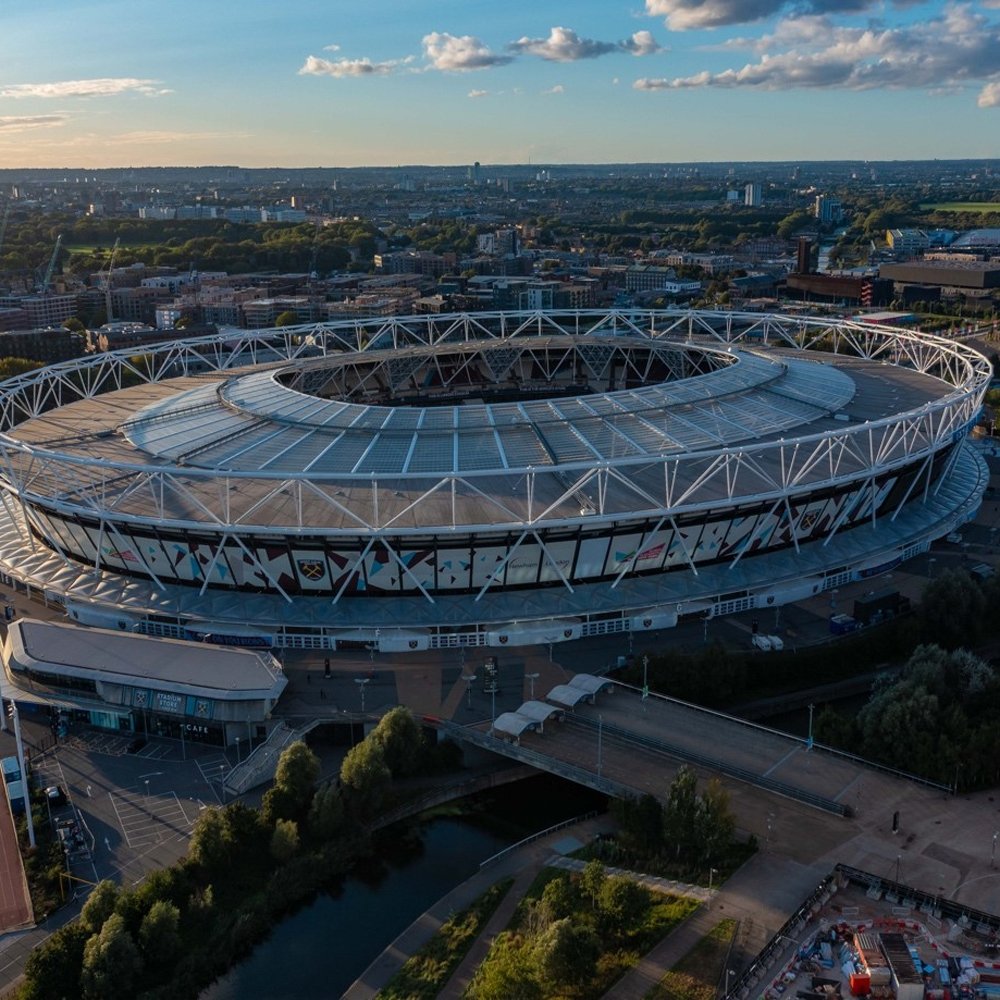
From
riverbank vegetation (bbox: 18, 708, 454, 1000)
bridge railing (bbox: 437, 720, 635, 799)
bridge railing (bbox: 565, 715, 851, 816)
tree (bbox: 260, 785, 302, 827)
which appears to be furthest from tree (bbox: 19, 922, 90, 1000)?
bridge railing (bbox: 565, 715, 851, 816)

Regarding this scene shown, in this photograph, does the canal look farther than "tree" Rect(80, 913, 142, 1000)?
Yes

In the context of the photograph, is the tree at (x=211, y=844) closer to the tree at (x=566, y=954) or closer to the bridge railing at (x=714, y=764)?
the tree at (x=566, y=954)

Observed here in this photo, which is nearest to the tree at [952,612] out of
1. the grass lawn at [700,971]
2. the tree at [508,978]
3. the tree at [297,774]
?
the grass lawn at [700,971]

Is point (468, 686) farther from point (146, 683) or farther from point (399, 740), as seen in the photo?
point (146, 683)

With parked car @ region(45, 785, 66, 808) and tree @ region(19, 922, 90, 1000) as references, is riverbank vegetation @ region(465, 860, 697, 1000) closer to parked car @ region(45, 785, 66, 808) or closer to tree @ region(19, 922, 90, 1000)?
tree @ region(19, 922, 90, 1000)

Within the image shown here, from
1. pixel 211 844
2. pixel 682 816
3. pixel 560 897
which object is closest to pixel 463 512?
pixel 682 816
